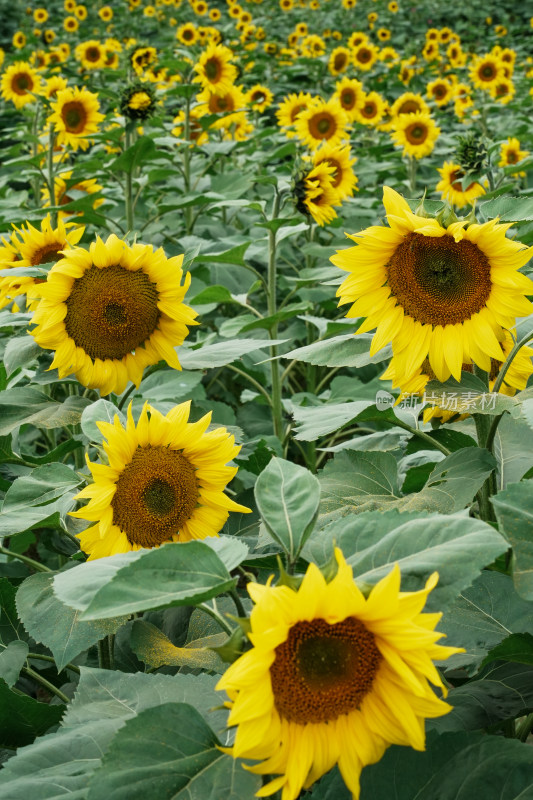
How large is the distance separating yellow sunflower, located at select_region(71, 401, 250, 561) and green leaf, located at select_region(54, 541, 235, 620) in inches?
14.3

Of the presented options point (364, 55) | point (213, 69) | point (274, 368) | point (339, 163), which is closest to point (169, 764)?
point (274, 368)

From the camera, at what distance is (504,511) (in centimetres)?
85

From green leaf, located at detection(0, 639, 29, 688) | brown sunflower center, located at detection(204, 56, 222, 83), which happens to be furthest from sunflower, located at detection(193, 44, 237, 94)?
green leaf, located at detection(0, 639, 29, 688)

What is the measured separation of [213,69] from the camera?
4328mm

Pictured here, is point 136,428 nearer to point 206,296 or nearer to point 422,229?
point 422,229

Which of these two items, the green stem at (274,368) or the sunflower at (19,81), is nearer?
the green stem at (274,368)

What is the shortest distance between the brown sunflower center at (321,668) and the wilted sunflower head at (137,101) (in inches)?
115

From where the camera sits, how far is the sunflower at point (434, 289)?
1.14 meters

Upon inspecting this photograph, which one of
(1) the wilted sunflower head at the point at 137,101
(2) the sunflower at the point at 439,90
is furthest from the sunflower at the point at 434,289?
(2) the sunflower at the point at 439,90

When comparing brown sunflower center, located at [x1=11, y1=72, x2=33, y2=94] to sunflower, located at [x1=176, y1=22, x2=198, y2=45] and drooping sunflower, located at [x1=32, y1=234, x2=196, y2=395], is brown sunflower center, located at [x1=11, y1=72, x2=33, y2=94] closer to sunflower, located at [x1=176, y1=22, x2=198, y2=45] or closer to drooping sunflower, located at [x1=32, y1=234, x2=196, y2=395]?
sunflower, located at [x1=176, y1=22, x2=198, y2=45]

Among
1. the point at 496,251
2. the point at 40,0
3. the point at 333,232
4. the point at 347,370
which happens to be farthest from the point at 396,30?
the point at 496,251

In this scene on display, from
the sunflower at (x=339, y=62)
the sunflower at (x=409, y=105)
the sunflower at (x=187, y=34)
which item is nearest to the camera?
the sunflower at (x=409, y=105)

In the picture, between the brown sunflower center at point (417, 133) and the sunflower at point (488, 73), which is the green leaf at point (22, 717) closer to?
the brown sunflower center at point (417, 133)

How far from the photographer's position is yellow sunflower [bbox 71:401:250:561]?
1.18m
